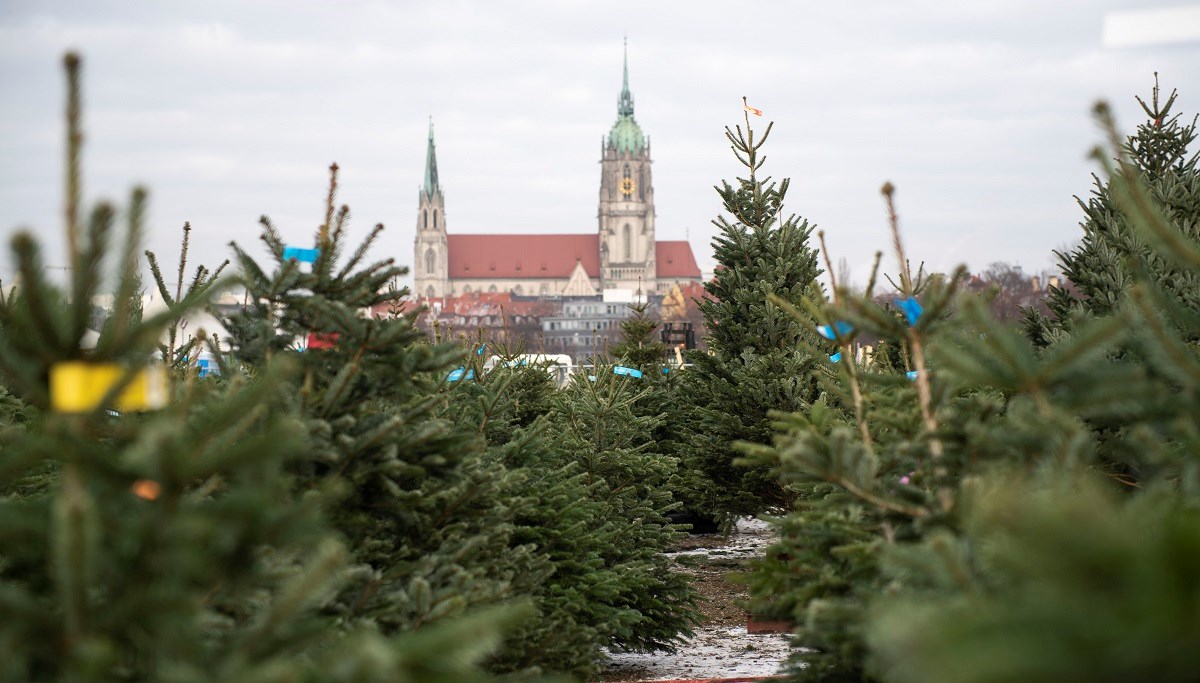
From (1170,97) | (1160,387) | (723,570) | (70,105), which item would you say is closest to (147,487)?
(70,105)

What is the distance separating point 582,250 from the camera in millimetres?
160625

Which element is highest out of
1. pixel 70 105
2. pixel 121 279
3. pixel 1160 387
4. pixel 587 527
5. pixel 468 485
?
pixel 70 105

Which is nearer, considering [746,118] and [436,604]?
[436,604]

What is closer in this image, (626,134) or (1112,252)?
(1112,252)

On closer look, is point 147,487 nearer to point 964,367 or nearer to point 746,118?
point 964,367

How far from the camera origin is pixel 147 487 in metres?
2.44

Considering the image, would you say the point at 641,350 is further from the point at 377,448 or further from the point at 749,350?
the point at 377,448

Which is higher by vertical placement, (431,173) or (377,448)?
(431,173)

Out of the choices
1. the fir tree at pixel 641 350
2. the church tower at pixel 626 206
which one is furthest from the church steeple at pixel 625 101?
the fir tree at pixel 641 350

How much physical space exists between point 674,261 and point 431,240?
114 feet

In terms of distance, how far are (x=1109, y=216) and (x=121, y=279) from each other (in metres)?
9.99

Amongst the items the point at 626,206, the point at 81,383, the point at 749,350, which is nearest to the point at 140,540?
the point at 81,383

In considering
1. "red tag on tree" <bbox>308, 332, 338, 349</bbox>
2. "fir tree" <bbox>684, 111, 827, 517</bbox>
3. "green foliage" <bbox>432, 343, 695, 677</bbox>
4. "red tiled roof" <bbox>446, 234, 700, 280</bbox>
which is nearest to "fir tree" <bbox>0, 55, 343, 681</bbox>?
"red tag on tree" <bbox>308, 332, 338, 349</bbox>

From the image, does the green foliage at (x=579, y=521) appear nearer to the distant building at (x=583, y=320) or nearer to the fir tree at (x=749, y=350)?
the fir tree at (x=749, y=350)
